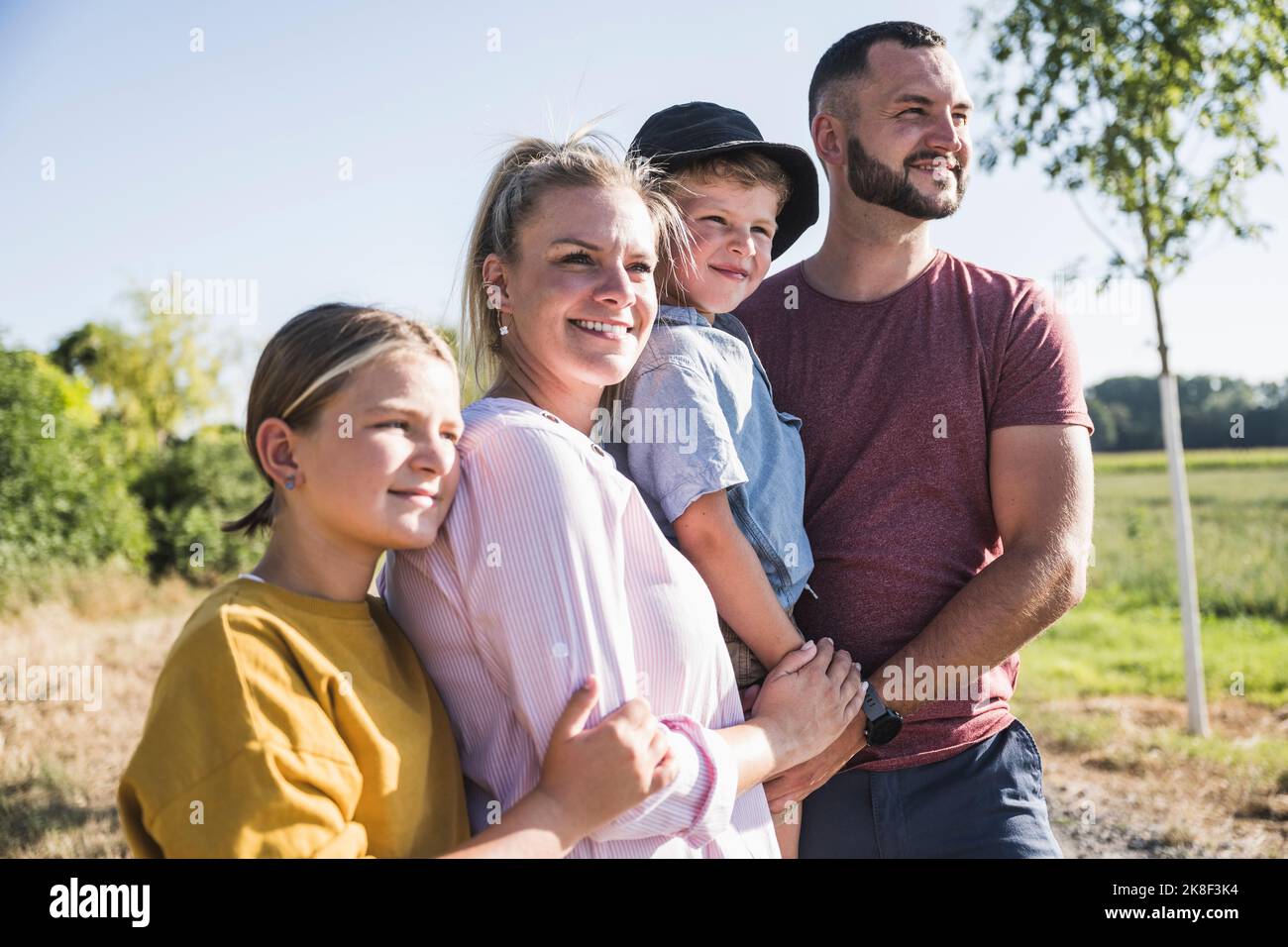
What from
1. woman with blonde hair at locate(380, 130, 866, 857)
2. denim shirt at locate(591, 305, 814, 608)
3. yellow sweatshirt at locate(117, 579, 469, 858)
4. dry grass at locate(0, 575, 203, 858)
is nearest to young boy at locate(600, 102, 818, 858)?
denim shirt at locate(591, 305, 814, 608)

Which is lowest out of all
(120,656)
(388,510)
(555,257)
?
(120,656)

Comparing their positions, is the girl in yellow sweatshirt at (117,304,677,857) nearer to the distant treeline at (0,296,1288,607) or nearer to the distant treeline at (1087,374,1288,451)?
the distant treeline at (0,296,1288,607)

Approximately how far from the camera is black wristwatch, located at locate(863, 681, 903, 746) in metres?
2.52

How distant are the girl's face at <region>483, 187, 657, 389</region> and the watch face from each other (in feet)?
3.29

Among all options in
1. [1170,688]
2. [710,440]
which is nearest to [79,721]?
[710,440]

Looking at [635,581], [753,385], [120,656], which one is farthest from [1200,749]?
[120,656]

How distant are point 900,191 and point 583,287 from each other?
1.25m

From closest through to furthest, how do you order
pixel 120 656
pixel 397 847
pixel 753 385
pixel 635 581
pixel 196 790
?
pixel 196 790 < pixel 397 847 < pixel 635 581 < pixel 753 385 < pixel 120 656

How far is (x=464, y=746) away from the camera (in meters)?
2.00

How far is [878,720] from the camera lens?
8.25 feet

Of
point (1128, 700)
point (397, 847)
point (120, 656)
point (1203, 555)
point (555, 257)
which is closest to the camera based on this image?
point (397, 847)

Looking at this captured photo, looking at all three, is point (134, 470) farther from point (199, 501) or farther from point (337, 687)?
point (337, 687)

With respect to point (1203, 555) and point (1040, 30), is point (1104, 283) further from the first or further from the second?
point (1203, 555)

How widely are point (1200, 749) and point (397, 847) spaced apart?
6.58m
